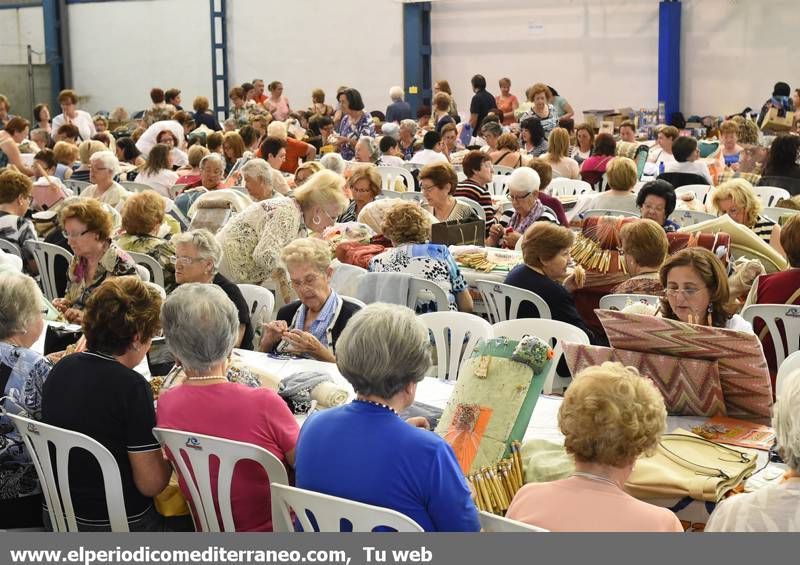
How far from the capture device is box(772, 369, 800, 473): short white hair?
2.39m

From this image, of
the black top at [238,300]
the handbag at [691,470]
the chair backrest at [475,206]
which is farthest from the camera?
the chair backrest at [475,206]

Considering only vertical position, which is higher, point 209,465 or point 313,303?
point 313,303

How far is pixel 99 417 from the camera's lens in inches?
123

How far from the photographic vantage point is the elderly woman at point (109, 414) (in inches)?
123

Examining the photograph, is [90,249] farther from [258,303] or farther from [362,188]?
[362,188]

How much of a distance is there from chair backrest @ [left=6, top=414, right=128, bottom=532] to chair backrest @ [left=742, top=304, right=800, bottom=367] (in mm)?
2493

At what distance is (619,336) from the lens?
3.35 meters

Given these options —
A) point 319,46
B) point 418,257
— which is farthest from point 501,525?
point 319,46

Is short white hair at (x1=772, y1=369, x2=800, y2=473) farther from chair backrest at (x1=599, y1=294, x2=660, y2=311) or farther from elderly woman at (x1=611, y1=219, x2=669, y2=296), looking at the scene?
elderly woman at (x1=611, y1=219, x2=669, y2=296)

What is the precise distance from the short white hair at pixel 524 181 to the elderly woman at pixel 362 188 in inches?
35.2

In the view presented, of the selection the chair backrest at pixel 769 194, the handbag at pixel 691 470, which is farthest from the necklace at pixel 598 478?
the chair backrest at pixel 769 194

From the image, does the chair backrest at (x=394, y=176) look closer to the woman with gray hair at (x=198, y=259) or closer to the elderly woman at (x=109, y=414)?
the woman with gray hair at (x=198, y=259)

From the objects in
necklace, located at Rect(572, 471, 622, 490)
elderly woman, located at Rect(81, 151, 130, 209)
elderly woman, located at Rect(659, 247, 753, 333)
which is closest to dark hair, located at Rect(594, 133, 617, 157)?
elderly woman, located at Rect(81, 151, 130, 209)

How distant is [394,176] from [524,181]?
3765 millimetres
